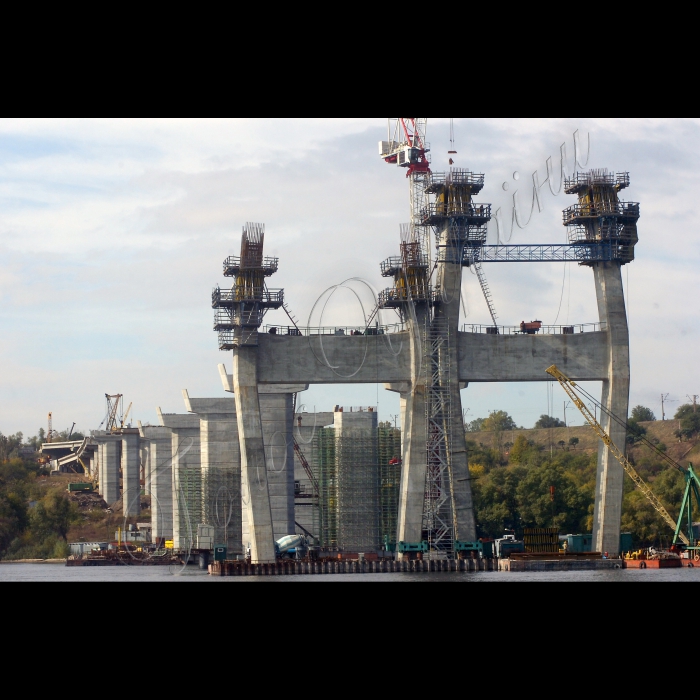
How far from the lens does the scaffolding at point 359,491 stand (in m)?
117

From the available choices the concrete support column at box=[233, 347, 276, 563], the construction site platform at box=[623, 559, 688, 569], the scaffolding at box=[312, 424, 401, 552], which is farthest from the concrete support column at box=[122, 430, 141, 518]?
the construction site platform at box=[623, 559, 688, 569]

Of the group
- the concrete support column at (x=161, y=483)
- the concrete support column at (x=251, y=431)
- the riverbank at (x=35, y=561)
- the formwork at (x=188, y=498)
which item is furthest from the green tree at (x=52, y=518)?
the concrete support column at (x=251, y=431)

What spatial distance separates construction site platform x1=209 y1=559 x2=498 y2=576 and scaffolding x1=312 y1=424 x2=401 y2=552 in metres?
16.8

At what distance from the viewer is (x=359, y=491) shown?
11662 centimetres

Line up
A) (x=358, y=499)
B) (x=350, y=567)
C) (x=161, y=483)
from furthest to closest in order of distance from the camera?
(x=161, y=483)
(x=358, y=499)
(x=350, y=567)

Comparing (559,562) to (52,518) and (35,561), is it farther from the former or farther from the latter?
(52,518)

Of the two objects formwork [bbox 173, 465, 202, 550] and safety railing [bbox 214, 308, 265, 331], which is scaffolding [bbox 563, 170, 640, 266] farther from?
formwork [bbox 173, 465, 202, 550]

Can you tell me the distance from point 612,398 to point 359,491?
32.6m

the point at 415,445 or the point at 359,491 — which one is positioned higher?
the point at 415,445

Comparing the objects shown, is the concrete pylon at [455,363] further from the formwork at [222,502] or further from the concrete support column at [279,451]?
the formwork at [222,502]

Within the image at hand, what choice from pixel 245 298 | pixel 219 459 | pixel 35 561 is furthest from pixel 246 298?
pixel 35 561

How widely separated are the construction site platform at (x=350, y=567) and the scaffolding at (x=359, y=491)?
1684 centimetres
